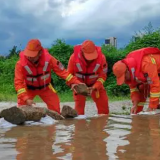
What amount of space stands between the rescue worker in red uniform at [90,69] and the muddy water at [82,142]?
204 centimetres

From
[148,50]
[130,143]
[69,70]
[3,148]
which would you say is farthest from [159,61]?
[3,148]

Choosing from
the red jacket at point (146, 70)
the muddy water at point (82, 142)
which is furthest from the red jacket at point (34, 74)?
the muddy water at point (82, 142)

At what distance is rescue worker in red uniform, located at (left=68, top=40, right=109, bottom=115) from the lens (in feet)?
24.1

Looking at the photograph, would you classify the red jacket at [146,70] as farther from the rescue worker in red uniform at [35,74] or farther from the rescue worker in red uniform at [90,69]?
the rescue worker in red uniform at [35,74]

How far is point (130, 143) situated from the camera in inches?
152

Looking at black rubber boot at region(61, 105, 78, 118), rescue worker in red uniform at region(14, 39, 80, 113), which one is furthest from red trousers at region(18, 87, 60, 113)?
black rubber boot at region(61, 105, 78, 118)

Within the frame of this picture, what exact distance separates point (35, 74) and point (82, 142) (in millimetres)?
3334

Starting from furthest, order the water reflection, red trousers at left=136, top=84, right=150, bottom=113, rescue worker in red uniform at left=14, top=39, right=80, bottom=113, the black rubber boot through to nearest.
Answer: red trousers at left=136, top=84, right=150, bottom=113 < rescue worker in red uniform at left=14, top=39, right=80, bottom=113 < the black rubber boot < the water reflection

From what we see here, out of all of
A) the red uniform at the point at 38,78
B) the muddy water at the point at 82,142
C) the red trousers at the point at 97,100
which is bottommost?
the muddy water at the point at 82,142

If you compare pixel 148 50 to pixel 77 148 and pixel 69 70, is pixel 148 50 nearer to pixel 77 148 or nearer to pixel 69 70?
pixel 69 70

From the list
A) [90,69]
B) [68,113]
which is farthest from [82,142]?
[90,69]

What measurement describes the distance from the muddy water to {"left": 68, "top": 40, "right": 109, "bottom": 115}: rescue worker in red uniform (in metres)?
2.04

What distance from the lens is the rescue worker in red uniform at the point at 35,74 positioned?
6.91 m

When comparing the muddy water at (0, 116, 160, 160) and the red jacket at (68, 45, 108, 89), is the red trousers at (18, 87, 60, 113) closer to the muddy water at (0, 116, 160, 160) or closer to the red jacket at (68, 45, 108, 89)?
the red jacket at (68, 45, 108, 89)
